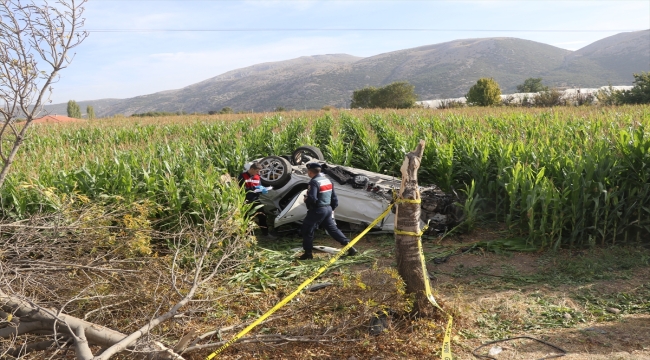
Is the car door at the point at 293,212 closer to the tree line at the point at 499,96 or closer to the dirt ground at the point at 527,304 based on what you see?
the dirt ground at the point at 527,304

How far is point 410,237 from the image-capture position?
13.6 feet

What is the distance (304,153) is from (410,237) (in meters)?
5.74

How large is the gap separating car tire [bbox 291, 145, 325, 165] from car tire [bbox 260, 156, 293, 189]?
1.20 metres

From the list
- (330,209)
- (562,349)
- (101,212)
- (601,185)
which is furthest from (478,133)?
(101,212)

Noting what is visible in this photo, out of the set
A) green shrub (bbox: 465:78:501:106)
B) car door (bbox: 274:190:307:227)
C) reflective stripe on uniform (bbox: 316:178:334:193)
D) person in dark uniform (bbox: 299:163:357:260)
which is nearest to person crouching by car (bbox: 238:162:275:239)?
car door (bbox: 274:190:307:227)

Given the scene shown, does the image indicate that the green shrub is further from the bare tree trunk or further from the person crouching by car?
the bare tree trunk

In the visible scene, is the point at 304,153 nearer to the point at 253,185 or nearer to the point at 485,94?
the point at 253,185

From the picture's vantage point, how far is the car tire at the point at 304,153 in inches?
356

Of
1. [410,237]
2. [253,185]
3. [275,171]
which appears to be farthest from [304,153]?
[410,237]

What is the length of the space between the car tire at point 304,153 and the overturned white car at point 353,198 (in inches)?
48.4

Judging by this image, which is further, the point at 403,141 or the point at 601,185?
the point at 403,141

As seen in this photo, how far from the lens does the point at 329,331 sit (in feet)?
13.0

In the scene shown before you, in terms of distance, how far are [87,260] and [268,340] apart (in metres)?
1.95

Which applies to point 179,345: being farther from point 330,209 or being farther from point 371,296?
point 330,209
